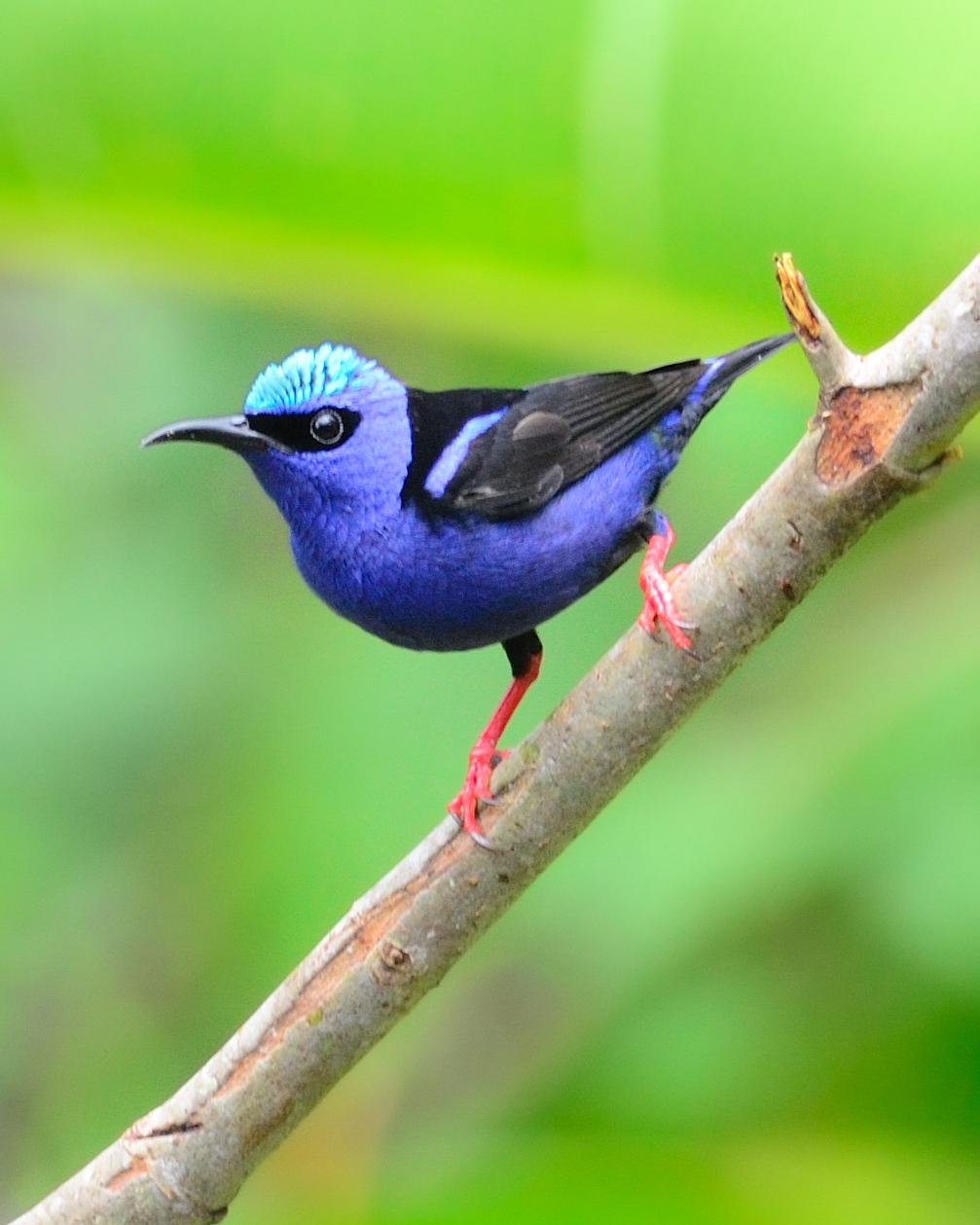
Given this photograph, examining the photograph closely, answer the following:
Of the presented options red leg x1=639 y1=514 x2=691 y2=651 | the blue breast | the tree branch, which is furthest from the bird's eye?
the tree branch

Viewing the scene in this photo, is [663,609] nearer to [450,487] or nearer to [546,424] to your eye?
[450,487]

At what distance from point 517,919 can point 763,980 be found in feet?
2.47

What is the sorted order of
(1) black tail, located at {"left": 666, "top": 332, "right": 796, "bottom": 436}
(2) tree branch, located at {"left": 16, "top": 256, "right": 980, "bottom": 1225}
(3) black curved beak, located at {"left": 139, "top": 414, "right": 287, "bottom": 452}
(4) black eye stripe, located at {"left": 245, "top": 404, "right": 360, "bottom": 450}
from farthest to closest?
(1) black tail, located at {"left": 666, "top": 332, "right": 796, "bottom": 436}
(4) black eye stripe, located at {"left": 245, "top": 404, "right": 360, "bottom": 450}
(3) black curved beak, located at {"left": 139, "top": 414, "right": 287, "bottom": 452}
(2) tree branch, located at {"left": 16, "top": 256, "right": 980, "bottom": 1225}

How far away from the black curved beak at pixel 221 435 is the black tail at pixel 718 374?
2.75 ft

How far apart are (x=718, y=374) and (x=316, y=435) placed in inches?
31.4

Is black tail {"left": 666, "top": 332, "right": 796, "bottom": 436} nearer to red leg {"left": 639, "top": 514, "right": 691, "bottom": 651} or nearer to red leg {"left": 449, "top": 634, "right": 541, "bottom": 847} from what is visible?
red leg {"left": 639, "top": 514, "right": 691, "bottom": 651}

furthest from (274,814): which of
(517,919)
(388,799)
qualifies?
(517,919)

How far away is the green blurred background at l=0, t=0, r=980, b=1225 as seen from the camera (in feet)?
10.2

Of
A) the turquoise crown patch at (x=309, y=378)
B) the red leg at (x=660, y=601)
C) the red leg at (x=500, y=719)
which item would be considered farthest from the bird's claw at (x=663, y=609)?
the turquoise crown patch at (x=309, y=378)

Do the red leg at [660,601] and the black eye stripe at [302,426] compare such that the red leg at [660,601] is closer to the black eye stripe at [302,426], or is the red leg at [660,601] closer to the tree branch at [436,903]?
the tree branch at [436,903]

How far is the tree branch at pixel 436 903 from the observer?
2.49 meters

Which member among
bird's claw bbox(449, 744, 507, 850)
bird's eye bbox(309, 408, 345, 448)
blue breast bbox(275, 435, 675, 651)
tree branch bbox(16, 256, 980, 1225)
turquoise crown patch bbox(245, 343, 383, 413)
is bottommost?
tree branch bbox(16, 256, 980, 1225)

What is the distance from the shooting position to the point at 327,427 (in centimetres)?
324

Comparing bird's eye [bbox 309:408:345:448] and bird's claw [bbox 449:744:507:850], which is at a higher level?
bird's eye [bbox 309:408:345:448]
